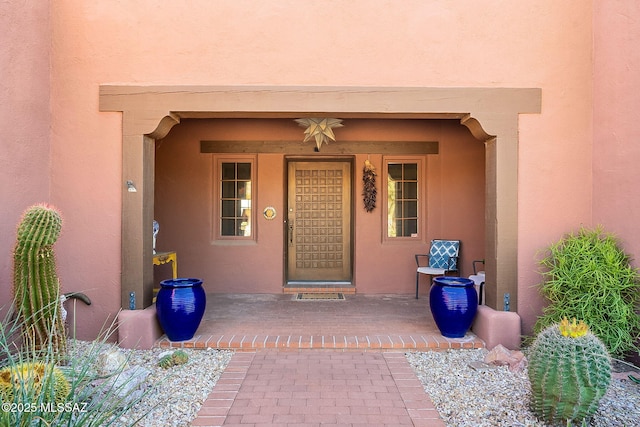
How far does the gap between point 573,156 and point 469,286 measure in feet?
5.59

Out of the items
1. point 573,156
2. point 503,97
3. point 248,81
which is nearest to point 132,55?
point 248,81

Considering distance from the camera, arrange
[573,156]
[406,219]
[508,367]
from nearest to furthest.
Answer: [508,367], [573,156], [406,219]

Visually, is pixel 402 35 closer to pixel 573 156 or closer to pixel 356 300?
pixel 573 156

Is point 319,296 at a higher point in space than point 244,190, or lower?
lower

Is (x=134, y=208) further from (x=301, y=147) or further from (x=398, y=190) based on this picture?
(x=398, y=190)

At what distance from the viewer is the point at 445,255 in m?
6.69

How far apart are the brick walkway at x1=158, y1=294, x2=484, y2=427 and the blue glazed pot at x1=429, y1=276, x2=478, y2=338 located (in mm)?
117

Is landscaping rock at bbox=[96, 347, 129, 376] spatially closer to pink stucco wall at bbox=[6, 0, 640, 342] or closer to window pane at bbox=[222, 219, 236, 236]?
pink stucco wall at bbox=[6, 0, 640, 342]

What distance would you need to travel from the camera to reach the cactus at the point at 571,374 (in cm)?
272

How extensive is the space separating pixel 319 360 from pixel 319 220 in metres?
3.43

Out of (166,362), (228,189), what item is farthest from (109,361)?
(228,189)

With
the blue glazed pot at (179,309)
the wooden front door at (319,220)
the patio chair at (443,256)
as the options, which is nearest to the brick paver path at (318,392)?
the blue glazed pot at (179,309)

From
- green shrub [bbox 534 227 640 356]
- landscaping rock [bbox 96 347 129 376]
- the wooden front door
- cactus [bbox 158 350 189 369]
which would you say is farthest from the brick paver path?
the wooden front door

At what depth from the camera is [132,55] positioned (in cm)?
453
